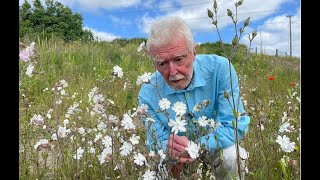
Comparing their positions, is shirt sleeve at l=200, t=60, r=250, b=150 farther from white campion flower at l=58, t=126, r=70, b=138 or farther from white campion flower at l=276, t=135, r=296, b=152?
white campion flower at l=58, t=126, r=70, b=138

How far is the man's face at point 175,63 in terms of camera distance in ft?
7.59

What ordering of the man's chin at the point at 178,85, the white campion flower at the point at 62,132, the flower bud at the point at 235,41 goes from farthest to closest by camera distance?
the man's chin at the point at 178,85 < the white campion flower at the point at 62,132 < the flower bud at the point at 235,41

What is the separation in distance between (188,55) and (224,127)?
485 mm

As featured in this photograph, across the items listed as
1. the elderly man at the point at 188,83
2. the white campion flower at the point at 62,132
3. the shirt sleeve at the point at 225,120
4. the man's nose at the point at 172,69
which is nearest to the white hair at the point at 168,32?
the elderly man at the point at 188,83

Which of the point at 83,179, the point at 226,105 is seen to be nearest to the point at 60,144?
the point at 83,179

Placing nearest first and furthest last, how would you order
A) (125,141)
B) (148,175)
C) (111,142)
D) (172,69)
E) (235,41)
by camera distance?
(235,41)
(148,175)
(125,141)
(111,142)
(172,69)

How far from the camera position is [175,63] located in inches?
92.0

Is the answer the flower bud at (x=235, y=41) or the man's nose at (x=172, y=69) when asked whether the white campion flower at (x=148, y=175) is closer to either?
the flower bud at (x=235, y=41)

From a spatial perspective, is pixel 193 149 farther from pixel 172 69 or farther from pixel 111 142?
pixel 172 69

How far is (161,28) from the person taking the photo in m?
2.42

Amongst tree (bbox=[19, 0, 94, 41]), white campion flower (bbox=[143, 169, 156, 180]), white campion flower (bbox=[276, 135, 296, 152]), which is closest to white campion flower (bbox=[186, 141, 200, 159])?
white campion flower (bbox=[143, 169, 156, 180])

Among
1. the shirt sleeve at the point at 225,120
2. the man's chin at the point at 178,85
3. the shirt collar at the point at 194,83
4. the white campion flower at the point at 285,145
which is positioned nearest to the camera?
the white campion flower at the point at 285,145

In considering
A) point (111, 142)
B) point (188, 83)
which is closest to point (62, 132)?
point (111, 142)
